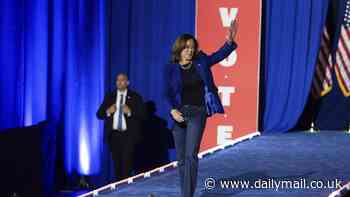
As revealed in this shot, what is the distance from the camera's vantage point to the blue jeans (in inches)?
224

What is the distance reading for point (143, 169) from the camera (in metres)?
11.3

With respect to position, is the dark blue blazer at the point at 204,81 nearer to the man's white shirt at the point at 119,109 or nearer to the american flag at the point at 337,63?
the man's white shirt at the point at 119,109

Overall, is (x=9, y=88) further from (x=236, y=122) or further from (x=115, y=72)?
(x=236, y=122)

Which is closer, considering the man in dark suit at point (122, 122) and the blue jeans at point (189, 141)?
the blue jeans at point (189, 141)

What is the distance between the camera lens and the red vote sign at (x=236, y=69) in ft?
34.7

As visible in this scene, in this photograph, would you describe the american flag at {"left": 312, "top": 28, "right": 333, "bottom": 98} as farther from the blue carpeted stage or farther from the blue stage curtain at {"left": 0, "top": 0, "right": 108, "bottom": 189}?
the blue stage curtain at {"left": 0, "top": 0, "right": 108, "bottom": 189}

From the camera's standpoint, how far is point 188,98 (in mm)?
5742

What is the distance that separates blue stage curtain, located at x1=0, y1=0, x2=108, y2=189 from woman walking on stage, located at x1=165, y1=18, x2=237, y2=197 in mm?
4810

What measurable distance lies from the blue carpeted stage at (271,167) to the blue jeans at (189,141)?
0.71m

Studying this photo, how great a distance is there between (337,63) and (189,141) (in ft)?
18.7

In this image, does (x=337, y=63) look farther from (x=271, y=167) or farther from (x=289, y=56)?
(x=271, y=167)

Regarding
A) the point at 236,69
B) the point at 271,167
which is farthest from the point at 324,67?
the point at 271,167

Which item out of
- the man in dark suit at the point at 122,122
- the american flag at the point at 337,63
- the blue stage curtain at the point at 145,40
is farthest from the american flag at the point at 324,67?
the man in dark suit at the point at 122,122

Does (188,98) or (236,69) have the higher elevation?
(188,98)
